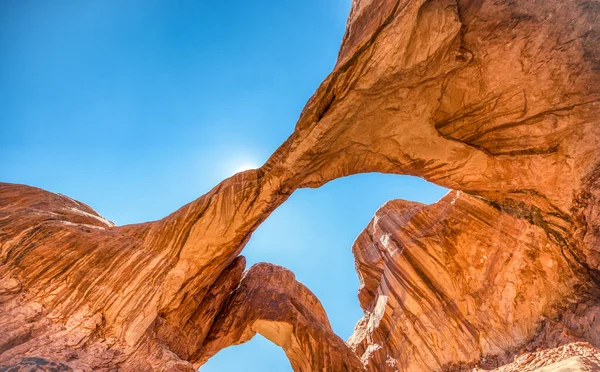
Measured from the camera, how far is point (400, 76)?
1074cm

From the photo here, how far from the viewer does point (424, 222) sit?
15523mm

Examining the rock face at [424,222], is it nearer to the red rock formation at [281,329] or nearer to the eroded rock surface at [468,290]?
the eroded rock surface at [468,290]

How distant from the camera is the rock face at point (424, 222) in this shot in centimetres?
966

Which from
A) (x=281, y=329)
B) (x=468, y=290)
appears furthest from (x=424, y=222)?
(x=281, y=329)

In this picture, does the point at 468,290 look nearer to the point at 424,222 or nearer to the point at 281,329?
the point at 424,222

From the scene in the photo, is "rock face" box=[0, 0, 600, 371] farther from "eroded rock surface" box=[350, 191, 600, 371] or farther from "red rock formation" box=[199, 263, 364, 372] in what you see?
"red rock formation" box=[199, 263, 364, 372]

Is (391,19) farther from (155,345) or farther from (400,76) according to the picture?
(155,345)

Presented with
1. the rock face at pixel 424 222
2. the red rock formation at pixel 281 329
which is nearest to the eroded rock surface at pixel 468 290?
the rock face at pixel 424 222

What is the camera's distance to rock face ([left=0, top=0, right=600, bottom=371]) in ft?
31.7

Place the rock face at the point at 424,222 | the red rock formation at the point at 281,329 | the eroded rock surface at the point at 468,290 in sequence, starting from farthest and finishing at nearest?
the red rock formation at the point at 281,329, the eroded rock surface at the point at 468,290, the rock face at the point at 424,222

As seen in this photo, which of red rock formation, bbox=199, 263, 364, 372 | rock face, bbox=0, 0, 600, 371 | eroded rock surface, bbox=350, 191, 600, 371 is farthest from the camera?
red rock formation, bbox=199, 263, 364, 372

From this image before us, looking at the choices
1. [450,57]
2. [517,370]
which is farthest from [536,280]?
[450,57]

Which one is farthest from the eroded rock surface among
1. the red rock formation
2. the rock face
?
the red rock formation

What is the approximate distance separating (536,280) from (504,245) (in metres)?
1.56
